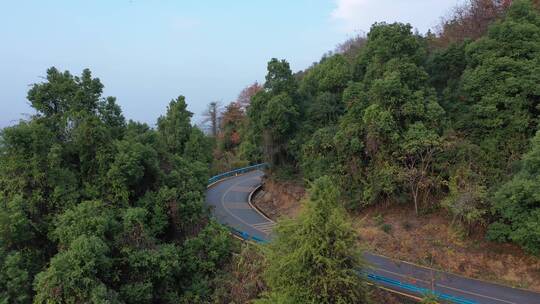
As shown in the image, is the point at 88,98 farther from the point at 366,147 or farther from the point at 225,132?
the point at 225,132

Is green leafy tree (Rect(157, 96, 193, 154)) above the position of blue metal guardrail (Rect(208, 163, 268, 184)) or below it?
above

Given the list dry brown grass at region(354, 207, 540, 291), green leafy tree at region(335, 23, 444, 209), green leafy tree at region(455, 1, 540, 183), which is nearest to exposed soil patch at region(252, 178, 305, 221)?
green leafy tree at region(335, 23, 444, 209)

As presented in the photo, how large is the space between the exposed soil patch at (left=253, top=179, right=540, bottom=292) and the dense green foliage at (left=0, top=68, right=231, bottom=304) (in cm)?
780

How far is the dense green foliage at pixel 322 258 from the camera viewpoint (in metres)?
12.9

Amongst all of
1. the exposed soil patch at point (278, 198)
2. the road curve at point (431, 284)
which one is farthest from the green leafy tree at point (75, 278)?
the exposed soil patch at point (278, 198)

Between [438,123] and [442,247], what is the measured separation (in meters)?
7.61

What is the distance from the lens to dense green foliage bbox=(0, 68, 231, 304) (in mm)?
13422

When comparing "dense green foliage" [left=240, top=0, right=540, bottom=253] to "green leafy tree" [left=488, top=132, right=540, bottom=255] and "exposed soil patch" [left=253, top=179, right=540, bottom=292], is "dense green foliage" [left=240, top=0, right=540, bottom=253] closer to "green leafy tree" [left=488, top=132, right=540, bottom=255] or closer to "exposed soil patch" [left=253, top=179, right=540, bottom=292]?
"green leafy tree" [left=488, top=132, right=540, bottom=255]

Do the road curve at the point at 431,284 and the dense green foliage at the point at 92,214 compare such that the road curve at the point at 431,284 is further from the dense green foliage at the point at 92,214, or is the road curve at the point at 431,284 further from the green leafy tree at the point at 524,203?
the dense green foliage at the point at 92,214

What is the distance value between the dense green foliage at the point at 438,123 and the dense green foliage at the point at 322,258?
10640 millimetres

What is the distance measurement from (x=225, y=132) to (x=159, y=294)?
43.1 meters

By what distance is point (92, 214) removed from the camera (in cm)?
1455

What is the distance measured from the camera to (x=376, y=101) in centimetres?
2462

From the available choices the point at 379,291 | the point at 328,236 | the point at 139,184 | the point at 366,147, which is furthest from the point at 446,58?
the point at 139,184
